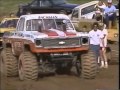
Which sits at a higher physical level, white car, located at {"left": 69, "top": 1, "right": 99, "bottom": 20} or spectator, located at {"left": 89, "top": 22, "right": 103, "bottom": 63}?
white car, located at {"left": 69, "top": 1, "right": 99, "bottom": 20}

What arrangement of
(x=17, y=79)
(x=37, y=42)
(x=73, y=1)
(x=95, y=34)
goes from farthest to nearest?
(x=73, y=1)
(x=95, y=34)
(x=17, y=79)
(x=37, y=42)

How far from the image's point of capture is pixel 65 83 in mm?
13883

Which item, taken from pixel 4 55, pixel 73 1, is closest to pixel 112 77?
pixel 4 55

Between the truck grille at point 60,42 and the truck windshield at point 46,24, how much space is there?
0.94 metres

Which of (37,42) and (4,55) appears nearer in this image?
(37,42)

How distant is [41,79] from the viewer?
581 inches

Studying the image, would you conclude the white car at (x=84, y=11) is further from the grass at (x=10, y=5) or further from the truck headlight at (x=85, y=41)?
the grass at (x=10, y=5)

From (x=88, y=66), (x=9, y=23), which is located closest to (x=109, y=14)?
(x=9, y=23)

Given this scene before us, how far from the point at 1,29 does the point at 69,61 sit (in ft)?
28.2

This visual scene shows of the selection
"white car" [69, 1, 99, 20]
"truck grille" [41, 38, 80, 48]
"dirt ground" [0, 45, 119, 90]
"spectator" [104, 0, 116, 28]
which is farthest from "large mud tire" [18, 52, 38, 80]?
"white car" [69, 1, 99, 20]

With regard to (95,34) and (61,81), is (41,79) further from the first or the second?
(95,34)

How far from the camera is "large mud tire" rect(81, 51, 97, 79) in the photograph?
1465cm

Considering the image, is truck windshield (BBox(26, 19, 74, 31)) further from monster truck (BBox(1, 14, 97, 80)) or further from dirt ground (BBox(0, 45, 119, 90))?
dirt ground (BBox(0, 45, 119, 90))

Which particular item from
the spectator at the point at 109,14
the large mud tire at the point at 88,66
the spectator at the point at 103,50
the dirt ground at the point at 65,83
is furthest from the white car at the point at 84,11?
the large mud tire at the point at 88,66
